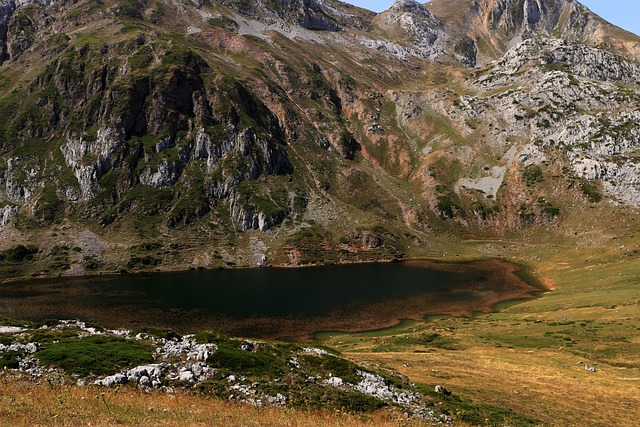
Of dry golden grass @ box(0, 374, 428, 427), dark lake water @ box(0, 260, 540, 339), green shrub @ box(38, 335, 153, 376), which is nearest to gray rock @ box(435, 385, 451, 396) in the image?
dry golden grass @ box(0, 374, 428, 427)

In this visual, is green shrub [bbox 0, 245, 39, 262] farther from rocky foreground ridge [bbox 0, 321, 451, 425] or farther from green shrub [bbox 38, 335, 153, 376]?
green shrub [bbox 38, 335, 153, 376]

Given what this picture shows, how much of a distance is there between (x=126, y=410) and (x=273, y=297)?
353 feet

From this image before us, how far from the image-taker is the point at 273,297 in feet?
417

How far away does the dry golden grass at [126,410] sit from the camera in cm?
1809

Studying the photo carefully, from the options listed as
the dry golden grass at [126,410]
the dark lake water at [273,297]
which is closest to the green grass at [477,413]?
the dry golden grass at [126,410]

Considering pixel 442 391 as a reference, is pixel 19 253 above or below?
below

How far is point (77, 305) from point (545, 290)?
14813 cm

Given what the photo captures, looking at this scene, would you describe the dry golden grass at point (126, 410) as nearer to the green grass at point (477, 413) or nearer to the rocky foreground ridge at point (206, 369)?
the rocky foreground ridge at point (206, 369)

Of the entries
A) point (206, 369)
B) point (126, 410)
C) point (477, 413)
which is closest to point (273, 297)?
point (206, 369)

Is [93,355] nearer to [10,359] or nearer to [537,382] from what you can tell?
[10,359]

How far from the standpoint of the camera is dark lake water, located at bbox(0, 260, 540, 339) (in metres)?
102

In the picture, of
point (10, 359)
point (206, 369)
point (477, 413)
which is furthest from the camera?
point (477, 413)

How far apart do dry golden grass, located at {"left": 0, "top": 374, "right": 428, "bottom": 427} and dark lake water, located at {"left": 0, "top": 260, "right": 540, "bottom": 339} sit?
66.6 m

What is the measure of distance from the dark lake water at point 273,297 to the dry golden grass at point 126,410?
66621mm
